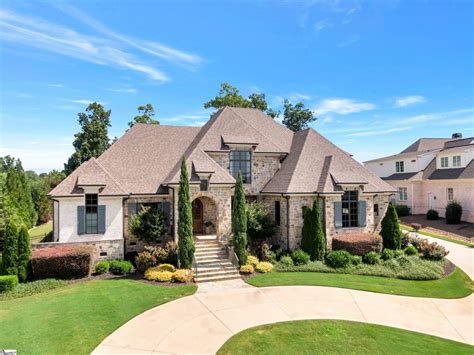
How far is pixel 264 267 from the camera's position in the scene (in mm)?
16656

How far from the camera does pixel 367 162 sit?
4622cm

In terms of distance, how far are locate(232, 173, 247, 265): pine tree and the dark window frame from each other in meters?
8.18

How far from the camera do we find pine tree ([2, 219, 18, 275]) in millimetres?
14102

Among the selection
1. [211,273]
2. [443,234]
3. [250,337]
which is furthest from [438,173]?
[250,337]

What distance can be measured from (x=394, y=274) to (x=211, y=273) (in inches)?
402

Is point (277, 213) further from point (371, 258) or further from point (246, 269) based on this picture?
point (371, 258)

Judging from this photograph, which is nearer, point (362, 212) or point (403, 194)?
point (362, 212)

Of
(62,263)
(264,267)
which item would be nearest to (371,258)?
(264,267)

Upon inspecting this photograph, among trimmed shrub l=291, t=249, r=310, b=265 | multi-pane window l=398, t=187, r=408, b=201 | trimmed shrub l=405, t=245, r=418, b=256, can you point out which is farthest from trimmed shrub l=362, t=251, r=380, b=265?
multi-pane window l=398, t=187, r=408, b=201

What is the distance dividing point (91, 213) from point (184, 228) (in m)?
5.96

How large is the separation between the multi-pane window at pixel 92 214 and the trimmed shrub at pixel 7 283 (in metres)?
4.44

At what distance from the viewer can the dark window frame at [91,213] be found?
57.0ft

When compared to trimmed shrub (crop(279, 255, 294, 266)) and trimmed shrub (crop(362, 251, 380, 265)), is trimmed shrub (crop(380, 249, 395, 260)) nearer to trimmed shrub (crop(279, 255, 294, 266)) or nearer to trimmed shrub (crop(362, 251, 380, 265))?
trimmed shrub (crop(362, 251, 380, 265))

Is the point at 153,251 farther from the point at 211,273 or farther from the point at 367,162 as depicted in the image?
the point at 367,162
